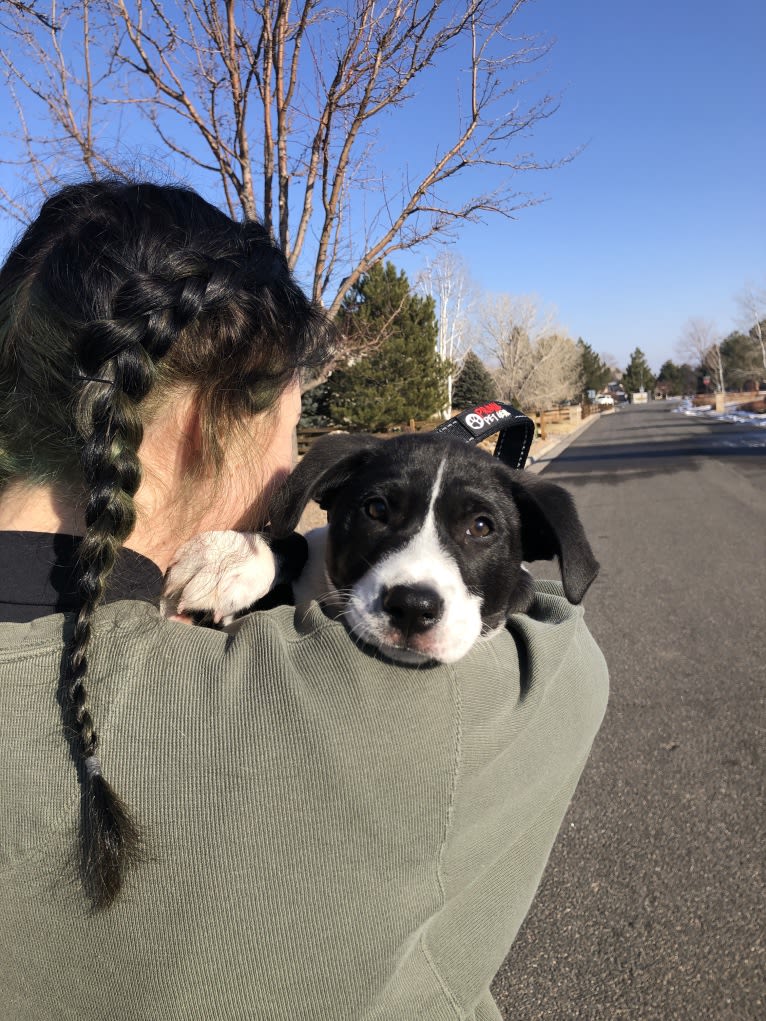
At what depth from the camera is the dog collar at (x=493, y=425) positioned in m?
2.70

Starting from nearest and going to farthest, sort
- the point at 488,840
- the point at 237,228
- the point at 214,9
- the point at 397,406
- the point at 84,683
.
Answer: the point at 84,683, the point at 488,840, the point at 237,228, the point at 214,9, the point at 397,406

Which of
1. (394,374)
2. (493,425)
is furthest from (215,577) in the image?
(394,374)

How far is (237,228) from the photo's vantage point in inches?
69.8

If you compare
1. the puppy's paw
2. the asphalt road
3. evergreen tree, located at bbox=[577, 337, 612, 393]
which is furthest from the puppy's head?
evergreen tree, located at bbox=[577, 337, 612, 393]

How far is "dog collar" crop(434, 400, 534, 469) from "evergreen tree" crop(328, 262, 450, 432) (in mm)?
28050

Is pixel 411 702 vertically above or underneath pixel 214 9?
underneath

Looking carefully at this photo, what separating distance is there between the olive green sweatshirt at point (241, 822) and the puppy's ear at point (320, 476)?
0.94 metres

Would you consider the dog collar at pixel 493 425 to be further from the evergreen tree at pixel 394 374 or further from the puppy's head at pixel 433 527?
the evergreen tree at pixel 394 374

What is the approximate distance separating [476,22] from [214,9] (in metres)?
3.00

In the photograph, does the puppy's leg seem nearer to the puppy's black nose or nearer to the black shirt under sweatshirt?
the puppy's black nose

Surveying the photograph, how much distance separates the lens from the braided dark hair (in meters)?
1.38

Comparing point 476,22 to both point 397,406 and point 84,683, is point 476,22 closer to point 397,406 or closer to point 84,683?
point 84,683

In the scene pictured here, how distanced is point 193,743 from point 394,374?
121 ft

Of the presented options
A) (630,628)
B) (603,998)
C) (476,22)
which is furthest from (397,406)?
(603,998)
